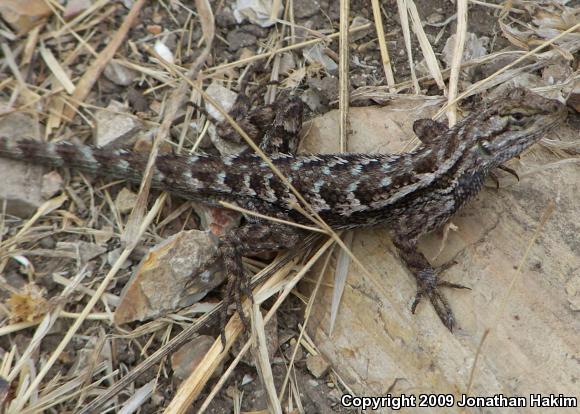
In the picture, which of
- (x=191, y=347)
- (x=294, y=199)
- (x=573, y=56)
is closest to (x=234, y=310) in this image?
(x=191, y=347)

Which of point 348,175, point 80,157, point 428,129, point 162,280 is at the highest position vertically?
point 428,129

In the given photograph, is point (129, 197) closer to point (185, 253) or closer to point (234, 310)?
point (185, 253)

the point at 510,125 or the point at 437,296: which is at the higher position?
the point at 510,125

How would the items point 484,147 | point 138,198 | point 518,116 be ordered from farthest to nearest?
1. point 138,198
2. point 484,147
3. point 518,116

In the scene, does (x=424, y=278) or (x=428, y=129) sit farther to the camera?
(x=428, y=129)

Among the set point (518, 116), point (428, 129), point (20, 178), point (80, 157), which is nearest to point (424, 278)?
point (428, 129)


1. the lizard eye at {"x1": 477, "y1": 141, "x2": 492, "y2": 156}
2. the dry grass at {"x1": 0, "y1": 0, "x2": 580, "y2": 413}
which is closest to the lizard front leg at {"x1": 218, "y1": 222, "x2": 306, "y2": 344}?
the dry grass at {"x1": 0, "y1": 0, "x2": 580, "y2": 413}

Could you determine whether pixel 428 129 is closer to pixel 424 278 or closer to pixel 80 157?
pixel 424 278
